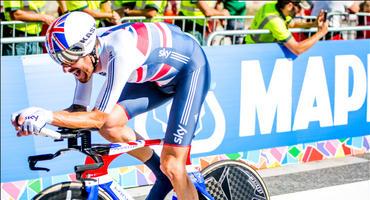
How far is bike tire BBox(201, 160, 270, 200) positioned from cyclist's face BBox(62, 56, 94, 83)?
1.27 metres

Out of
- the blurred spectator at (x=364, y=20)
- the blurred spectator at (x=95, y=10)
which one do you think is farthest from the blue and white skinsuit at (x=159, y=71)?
the blurred spectator at (x=364, y=20)

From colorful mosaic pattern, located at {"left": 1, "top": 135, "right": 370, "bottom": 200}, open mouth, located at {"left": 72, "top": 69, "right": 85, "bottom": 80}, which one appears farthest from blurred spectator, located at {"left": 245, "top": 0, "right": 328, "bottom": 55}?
open mouth, located at {"left": 72, "top": 69, "right": 85, "bottom": 80}

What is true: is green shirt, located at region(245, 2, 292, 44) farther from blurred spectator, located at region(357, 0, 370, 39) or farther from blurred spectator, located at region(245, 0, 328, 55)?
blurred spectator, located at region(357, 0, 370, 39)

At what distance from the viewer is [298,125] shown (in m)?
8.91

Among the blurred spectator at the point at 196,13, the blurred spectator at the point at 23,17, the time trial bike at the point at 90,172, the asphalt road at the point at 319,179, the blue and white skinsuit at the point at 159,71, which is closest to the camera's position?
the time trial bike at the point at 90,172

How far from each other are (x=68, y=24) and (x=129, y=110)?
866 mm

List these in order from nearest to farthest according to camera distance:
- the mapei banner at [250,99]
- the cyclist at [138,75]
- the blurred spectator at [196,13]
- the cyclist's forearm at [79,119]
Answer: the cyclist's forearm at [79,119] → the cyclist at [138,75] → the mapei banner at [250,99] → the blurred spectator at [196,13]

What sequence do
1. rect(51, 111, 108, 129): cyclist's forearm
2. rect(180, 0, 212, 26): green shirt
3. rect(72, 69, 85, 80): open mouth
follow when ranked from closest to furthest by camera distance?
rect(51, 111, 108, 129): cyclist's forearm → rect(72, 69, 85, 80): open mouth → rect(180, 0, 212, 26): green shirt

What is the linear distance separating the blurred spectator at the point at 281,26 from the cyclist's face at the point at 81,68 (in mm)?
4064

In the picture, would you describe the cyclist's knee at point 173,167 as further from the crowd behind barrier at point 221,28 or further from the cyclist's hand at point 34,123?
the crowd behind barrier at point 221,28

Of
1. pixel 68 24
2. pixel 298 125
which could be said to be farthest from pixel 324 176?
pixel 68 24

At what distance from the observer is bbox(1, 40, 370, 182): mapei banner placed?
23.3 feet

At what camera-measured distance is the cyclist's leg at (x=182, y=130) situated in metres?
5.27

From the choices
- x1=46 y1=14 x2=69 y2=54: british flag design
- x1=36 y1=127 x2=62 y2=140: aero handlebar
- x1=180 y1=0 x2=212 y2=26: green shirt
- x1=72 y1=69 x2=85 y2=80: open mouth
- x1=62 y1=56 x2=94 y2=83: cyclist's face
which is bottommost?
x1=180 y1=0 x2=212 y2=26: green shirt
